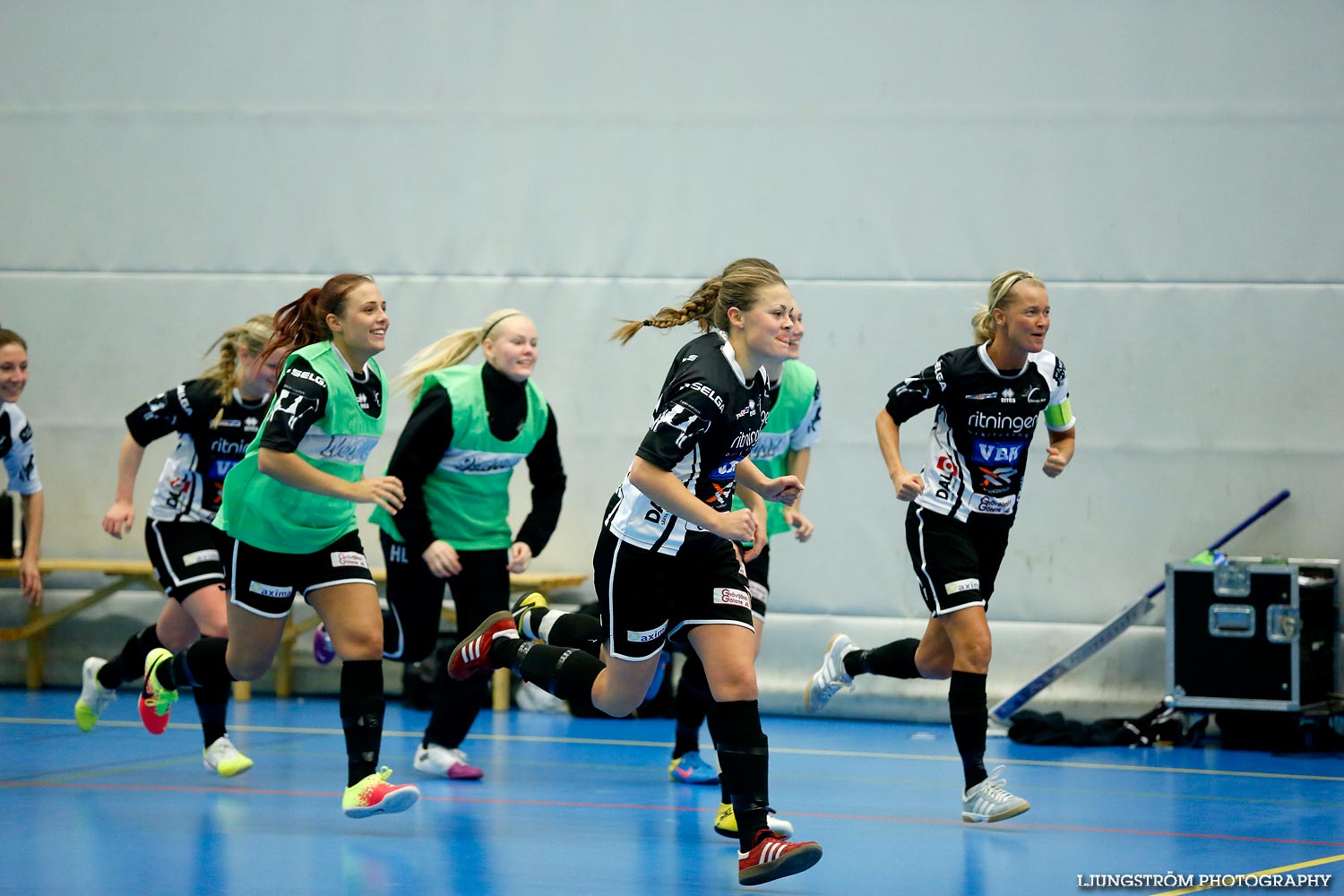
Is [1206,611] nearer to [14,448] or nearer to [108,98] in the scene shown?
[14,448]

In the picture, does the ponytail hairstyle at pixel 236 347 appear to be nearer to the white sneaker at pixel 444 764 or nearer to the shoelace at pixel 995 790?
the white sneaker at pixel 444 764

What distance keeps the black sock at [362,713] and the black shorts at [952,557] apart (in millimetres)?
1880

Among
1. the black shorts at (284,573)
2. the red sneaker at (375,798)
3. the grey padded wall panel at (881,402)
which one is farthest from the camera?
the grey padded wall panel at (881,402)

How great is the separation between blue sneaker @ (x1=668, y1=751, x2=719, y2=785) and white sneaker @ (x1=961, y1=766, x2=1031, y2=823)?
3.92ft

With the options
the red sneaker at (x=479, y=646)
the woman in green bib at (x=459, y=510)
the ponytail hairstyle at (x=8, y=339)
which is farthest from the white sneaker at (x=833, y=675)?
the ponytail hairstyle at (x=8, y=339)

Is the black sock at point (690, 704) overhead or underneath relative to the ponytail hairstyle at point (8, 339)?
underneath

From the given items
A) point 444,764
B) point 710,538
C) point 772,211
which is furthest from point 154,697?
point 772,211

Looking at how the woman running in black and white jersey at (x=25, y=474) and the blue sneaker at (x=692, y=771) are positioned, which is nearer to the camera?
the blue sneaker at (x=692, y=771)

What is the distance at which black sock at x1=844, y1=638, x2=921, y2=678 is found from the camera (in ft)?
18.4

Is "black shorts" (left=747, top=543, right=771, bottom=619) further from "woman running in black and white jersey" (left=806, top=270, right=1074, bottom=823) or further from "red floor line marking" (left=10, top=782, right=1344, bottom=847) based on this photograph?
"red floor line marking" (left=10, top=782, right=1344, bottom=847)

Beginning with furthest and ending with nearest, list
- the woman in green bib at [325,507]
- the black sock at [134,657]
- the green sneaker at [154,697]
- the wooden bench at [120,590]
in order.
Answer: the wooden bench at [120,590] < the black sock at [134,657] < the green sneaker at [154,697] < the woman in green bib at [325,507]

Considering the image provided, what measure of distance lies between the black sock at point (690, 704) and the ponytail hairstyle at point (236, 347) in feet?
6.75

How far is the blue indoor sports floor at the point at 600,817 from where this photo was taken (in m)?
4.30

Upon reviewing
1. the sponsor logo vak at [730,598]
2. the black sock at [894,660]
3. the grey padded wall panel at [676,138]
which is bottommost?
the black sock at [894,660]
